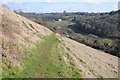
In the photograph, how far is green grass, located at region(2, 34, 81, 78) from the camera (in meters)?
20.4

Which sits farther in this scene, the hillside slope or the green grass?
the hillside slope

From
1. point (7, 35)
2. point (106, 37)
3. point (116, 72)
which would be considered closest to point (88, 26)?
point (106, 37)

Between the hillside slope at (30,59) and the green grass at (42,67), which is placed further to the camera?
the hillside slope at (30,59)

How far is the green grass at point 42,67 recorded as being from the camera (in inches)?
802

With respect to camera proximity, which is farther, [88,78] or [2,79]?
[88,78]

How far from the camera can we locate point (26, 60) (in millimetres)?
23484

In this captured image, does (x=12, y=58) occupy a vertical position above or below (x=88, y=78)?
above

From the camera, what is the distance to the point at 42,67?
74.4 ft

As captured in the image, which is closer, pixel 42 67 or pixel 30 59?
pixel 42 67

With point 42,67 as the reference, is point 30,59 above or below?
above

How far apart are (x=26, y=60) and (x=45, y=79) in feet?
13.8

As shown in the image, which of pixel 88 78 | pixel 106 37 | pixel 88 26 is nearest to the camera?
pixel 88 78

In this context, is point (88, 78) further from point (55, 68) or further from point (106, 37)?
point (106, 37)

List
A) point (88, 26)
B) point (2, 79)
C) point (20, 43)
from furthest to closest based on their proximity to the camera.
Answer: point (88, 26) < point (20, 43) < point (2, 79)
